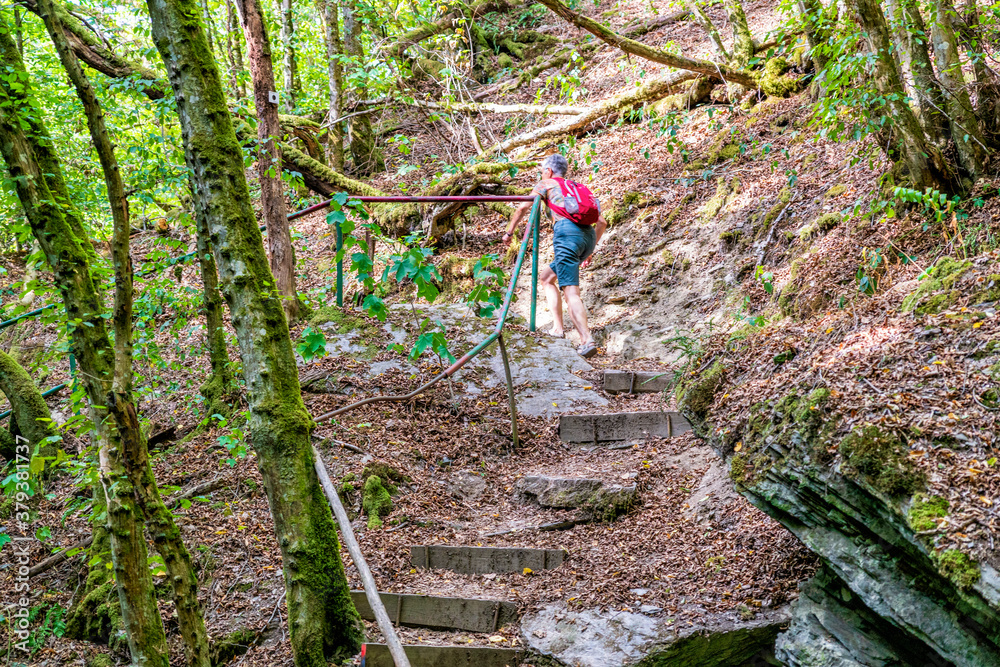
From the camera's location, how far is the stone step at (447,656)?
139 inches

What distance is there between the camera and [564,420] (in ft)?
19.1

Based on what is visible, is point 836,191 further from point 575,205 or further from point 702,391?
point 702,391

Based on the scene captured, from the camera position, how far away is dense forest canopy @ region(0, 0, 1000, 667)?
3.09m

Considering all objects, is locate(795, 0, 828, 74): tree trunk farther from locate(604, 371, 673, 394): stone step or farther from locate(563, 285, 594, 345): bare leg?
locate(604, 371, 673, 394): stone step

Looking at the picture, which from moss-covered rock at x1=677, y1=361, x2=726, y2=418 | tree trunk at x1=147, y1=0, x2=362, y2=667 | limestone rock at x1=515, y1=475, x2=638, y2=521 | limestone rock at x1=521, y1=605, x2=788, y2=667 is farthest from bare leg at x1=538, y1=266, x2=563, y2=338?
tree trunk at x1=147, y1=0, x2=362, y2=667

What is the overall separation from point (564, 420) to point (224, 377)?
10.1 ft

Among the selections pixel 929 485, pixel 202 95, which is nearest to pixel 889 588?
pixel 929 485

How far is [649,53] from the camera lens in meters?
7.62

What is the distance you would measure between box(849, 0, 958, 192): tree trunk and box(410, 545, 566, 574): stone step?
11.0ft

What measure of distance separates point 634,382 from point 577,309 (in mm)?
1006

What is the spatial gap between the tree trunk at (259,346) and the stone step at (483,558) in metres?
1.34

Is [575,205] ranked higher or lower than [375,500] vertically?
higher

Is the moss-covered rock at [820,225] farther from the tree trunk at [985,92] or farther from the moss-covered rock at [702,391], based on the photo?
the moss-covered rock at [702,391]

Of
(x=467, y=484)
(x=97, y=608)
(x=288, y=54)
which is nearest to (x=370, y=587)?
(x=467, y=484)
